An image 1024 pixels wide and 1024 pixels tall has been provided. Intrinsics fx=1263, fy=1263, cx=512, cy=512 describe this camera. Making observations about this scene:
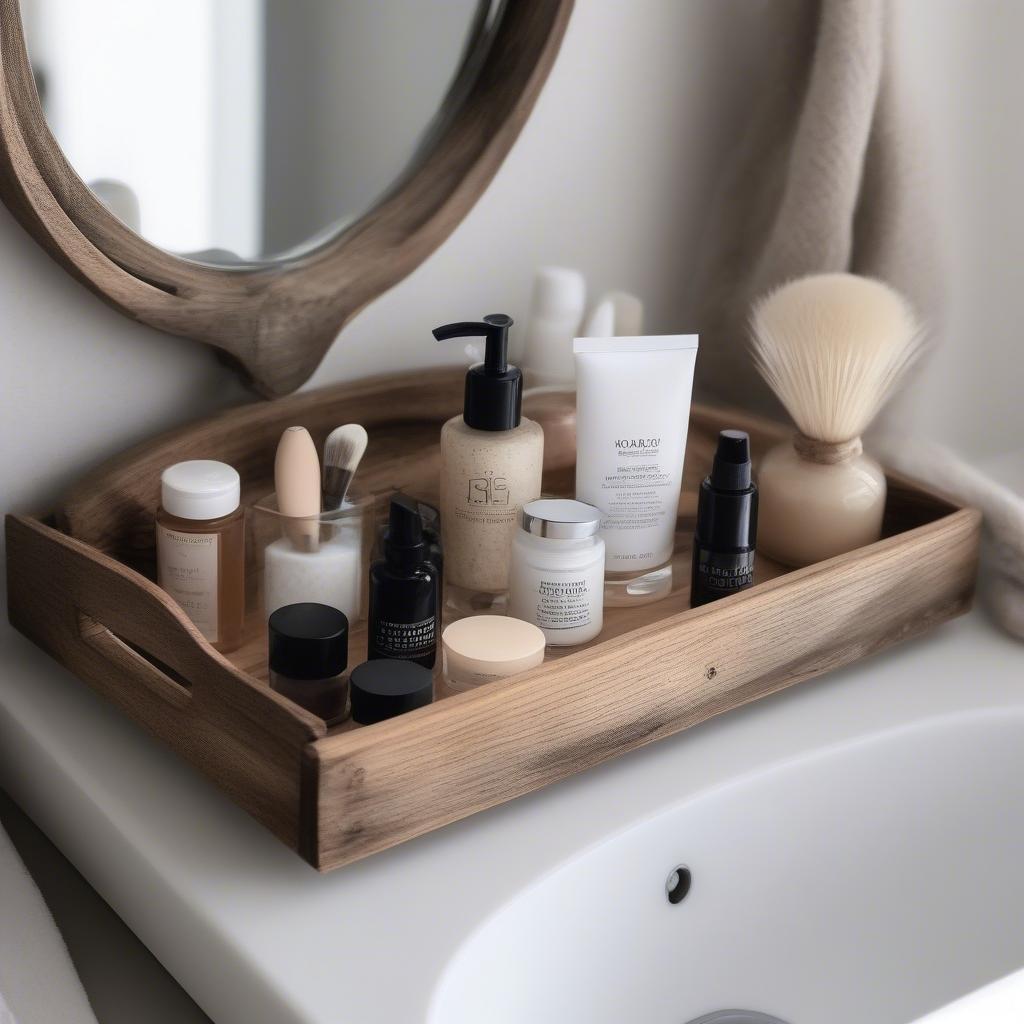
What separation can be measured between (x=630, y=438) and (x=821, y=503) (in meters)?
0.13

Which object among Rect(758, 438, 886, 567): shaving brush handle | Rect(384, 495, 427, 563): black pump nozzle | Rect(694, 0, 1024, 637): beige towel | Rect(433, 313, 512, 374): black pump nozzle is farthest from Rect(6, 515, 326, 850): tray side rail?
Rect(694, 0, 1024, 637): beige towel

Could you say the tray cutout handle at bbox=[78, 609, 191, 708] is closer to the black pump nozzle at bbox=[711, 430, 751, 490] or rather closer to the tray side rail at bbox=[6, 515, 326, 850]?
the tray side rail at bbox=[6, 515, 326, 850]

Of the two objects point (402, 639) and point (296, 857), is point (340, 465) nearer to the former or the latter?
point (402, 639)

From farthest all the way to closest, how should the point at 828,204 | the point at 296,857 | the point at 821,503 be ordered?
1. the point at 828,204
2. the point at 821,503
3. the point at 296,857

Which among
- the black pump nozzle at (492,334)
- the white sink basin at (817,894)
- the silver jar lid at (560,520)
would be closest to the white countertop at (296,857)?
the white sink basin at (817,894)

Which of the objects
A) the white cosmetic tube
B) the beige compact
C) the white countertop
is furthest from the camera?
the white cosmetic tube

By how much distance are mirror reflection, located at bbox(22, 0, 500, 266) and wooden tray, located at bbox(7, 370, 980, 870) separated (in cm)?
12

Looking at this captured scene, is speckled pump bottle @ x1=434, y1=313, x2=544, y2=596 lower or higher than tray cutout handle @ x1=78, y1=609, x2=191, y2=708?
higher

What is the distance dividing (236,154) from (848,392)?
379 mm

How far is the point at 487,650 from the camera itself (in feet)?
2.04

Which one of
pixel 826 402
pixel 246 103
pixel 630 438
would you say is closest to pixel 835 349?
pixel 826 402

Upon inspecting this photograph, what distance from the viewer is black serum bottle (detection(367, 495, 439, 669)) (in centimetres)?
63

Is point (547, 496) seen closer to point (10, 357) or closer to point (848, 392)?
point (848, 392)

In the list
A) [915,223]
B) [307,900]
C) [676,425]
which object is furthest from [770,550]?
[307,900]
